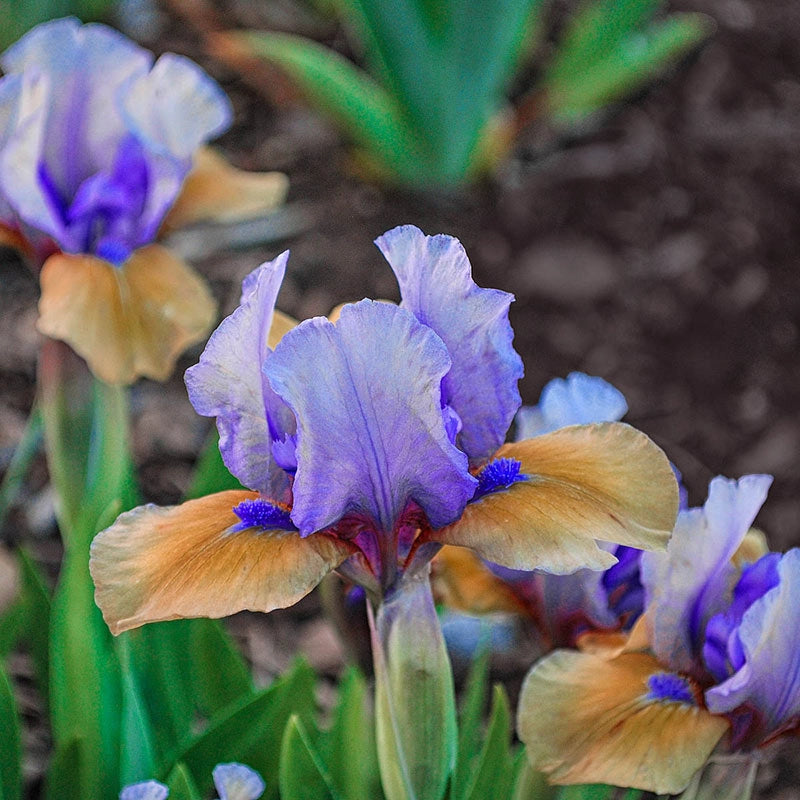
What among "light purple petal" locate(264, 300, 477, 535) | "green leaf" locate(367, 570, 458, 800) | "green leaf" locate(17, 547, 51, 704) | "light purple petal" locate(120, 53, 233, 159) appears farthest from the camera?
"green leaf" locate(17, 547, 51, 704)

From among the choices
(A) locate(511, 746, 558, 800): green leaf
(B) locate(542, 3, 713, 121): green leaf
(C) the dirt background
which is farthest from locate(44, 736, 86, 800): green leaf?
(B) locate(542, 3, 713, 121): green leaf

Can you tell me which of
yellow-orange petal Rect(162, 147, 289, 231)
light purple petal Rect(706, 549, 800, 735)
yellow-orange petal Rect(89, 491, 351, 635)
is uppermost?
yellow-orange petal Rect(89, 491, 351, 635)

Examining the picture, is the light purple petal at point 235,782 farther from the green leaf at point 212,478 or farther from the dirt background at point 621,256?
the dirt background at point 621,256

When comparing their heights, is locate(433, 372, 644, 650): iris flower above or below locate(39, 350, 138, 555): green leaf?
above

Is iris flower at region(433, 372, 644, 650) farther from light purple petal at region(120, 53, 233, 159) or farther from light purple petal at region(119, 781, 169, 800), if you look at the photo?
light purple petal at region(120, 53, 233, 159)

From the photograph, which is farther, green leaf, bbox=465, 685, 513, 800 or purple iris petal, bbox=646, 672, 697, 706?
green leaf, bbox=465, 685, 513, 800

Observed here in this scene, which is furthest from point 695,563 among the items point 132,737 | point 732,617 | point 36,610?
point 36,610

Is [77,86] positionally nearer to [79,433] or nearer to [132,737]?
[79,433]
